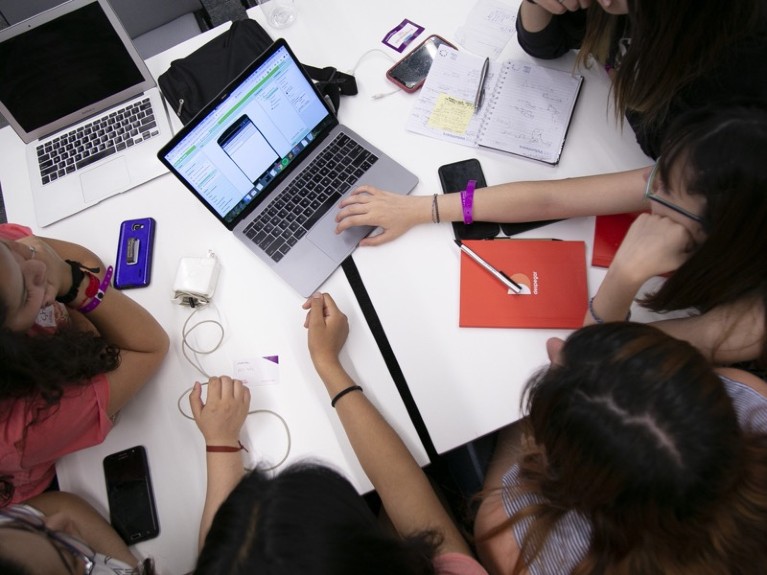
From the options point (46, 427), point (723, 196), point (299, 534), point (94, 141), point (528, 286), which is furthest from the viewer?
point (94, 141)

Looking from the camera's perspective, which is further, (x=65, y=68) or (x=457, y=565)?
(x=65, y=68)

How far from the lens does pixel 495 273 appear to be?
41.6 inches

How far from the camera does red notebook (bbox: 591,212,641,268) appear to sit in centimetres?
107

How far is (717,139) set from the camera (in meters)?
0.80

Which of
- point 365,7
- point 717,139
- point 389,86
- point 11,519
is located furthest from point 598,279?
point 11,519

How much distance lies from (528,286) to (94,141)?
3.48 ft

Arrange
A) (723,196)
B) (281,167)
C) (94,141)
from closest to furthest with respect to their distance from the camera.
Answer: (723,196) → (281,167) → (94,141)

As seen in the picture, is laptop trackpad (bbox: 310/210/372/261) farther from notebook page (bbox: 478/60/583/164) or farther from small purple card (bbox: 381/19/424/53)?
small purple card (bbox: 381/19/424/53)

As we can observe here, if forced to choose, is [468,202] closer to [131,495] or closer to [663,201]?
[663,201]

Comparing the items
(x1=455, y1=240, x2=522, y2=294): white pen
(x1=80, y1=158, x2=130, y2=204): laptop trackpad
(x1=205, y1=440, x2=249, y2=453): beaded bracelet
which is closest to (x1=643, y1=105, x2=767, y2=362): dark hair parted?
(x1=455, y1=240, x2=522, y2=294): white pen

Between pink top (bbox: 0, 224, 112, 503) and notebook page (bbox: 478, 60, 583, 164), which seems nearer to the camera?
pink top (bbox: 0, 224, 112, 503)

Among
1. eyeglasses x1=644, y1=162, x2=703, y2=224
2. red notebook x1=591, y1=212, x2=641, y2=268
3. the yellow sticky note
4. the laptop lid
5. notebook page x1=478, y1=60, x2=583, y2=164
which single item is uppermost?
the laptop lid

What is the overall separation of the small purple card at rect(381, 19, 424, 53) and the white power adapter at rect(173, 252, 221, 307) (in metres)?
0.69

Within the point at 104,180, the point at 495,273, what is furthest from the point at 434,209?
the point at 104,180
